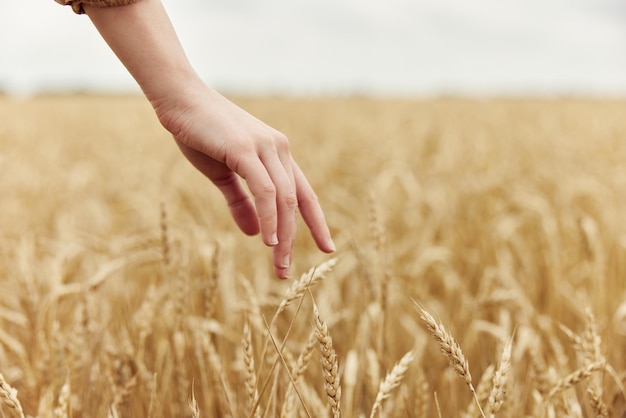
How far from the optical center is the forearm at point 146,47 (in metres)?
0.95

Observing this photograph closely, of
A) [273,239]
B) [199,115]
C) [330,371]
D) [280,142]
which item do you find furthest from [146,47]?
[330,371]

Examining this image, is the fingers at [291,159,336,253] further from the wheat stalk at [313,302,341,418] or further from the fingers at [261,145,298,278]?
the wheat stalk at [313,302,341,418]

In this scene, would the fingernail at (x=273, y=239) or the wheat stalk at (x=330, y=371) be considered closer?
the wheat stalk at (x=330, y=371)

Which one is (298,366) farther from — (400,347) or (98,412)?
(400,347)

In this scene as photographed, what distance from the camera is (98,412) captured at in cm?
138

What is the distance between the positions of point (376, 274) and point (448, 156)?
3.25m

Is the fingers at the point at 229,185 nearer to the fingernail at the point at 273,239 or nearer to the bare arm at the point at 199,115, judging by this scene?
the bare arm at the point at 199,115

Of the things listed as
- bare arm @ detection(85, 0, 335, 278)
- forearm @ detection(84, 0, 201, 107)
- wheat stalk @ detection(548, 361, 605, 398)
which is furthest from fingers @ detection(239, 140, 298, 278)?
wheat stalk @ detection(548, 361, 605, 398)

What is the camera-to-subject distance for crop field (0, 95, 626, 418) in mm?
1172

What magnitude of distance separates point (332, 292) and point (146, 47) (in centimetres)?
139

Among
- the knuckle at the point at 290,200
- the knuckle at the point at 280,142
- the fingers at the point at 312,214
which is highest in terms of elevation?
the knuckle at the point at 280,142

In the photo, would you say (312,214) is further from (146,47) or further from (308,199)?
(146,47)

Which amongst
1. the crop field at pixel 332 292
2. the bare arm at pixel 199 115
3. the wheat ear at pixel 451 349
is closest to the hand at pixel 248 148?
the bare arm at pixel 199 115

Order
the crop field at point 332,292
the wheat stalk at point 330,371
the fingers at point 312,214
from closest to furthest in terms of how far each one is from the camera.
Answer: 1. the wheat stalk at point 330,371
2. the fingers at point 312,214
3. the crop field at point 332,292
